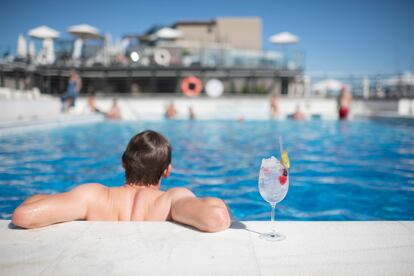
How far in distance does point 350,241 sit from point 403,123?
13.1m

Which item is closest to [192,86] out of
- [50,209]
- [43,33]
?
[43,33]

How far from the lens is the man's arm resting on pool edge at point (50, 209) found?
5.97 ft

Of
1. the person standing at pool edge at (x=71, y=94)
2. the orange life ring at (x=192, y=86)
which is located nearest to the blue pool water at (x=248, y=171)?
the person standing at pool edge at (x=71, y=94)

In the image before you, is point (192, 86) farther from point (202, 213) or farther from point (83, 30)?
point (202, 213)

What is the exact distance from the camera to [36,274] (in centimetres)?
138

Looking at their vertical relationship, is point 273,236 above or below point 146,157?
below

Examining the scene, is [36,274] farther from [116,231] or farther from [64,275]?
[116,231]

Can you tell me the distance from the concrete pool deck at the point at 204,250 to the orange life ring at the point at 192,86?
17.1 m

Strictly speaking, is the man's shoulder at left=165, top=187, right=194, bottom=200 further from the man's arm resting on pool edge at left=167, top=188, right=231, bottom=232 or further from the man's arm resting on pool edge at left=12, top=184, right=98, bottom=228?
the man's arm resting on pool edge at left=12, top=184, right=98, bottom=228

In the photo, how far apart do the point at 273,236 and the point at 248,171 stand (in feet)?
11.9

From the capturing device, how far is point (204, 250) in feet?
5.25

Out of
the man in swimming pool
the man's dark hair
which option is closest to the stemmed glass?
the man in swimming pool

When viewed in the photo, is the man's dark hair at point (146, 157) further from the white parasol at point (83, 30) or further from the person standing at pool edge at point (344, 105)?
the white parasol at point (83, 30)

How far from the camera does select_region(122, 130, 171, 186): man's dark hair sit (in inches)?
82.5
